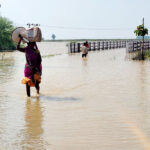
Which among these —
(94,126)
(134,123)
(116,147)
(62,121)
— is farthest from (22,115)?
(116,147)

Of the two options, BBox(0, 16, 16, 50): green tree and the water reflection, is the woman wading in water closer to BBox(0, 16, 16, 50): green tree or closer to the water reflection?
the water reflection

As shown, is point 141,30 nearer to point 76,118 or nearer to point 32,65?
point 32,65

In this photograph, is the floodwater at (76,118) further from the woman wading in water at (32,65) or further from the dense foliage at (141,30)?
the dense foliage at (141,30)

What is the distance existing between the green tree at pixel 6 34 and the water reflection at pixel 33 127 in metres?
43.6

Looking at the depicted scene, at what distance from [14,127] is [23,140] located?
0.88 m

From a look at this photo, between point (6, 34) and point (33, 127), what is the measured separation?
46.7 m

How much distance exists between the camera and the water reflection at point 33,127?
17.9 feet

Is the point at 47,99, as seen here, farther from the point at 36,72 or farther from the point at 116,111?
the point at 116,111

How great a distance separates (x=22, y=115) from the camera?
758 cm

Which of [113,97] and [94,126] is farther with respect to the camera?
[113,97]

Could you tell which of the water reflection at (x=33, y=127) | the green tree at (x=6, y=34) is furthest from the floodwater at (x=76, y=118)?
the green tree at (x=6, y=34)

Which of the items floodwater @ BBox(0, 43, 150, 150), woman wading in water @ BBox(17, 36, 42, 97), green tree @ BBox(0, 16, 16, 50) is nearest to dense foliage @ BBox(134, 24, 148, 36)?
floodwater @ BBox(0, 43, 150, 150)

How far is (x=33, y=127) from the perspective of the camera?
652 cm

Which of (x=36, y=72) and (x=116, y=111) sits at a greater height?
(x=36, y=72)
